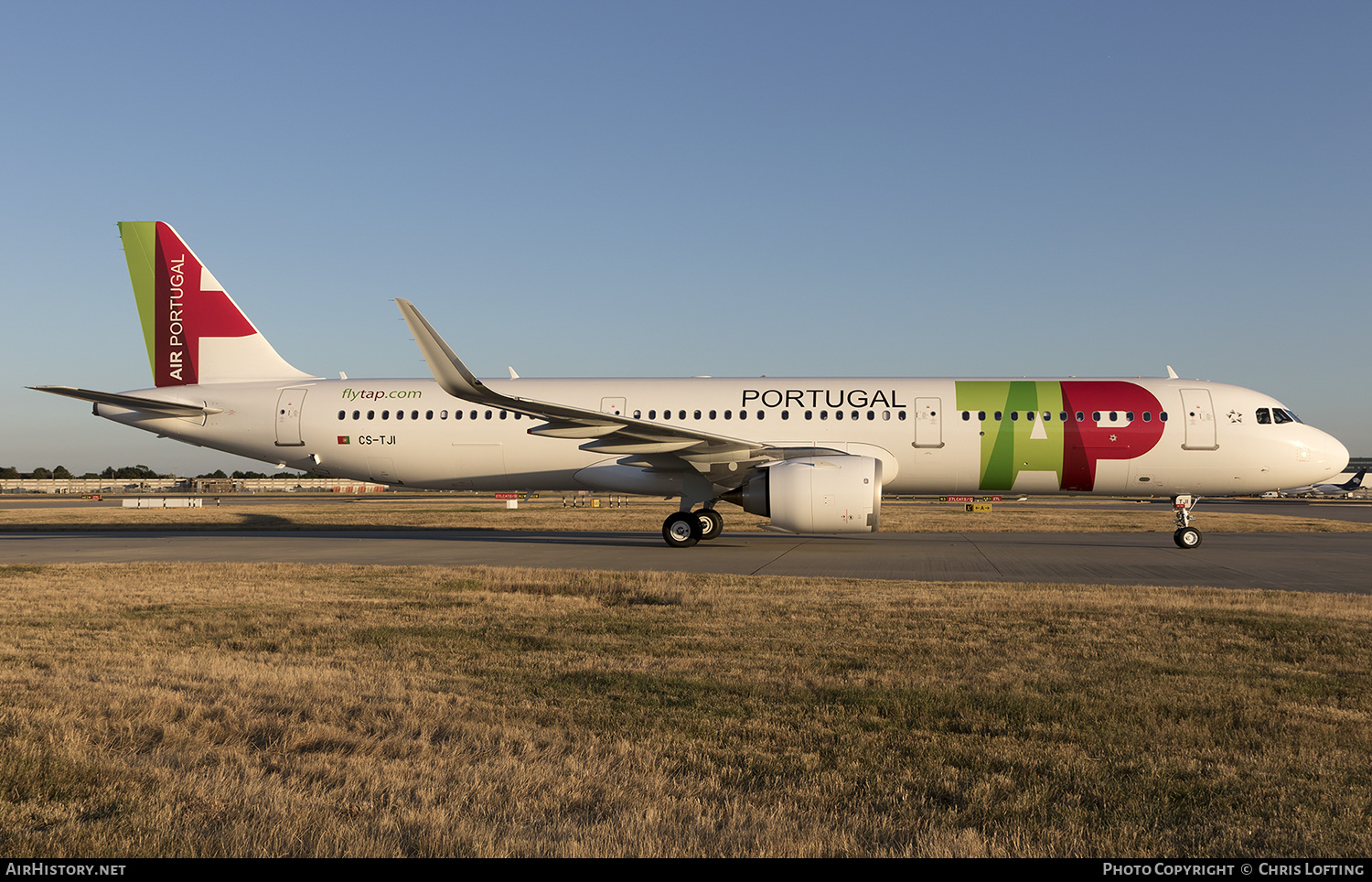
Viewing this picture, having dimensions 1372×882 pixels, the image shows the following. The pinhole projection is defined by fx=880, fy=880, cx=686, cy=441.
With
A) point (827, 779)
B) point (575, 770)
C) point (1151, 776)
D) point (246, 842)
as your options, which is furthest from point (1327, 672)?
point (246, 842)

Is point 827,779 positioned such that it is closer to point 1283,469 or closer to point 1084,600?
point 1084,600

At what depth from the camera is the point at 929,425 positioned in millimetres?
18688

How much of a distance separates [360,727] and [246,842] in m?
1.58

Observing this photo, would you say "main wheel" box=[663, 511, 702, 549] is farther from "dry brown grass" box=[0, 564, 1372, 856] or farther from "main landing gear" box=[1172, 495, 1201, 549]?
"main landing gear" box=[1172, 495, 1201, 549]

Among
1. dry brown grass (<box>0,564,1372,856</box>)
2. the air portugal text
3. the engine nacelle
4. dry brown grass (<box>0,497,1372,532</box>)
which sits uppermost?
the air portugal text

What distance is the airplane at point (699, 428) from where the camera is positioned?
18516 millimetres

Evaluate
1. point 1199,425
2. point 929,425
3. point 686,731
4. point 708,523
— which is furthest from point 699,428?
point 686,731

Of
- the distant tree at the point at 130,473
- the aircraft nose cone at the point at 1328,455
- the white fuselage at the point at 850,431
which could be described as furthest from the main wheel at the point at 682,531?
the distant tree at the point at 130,473

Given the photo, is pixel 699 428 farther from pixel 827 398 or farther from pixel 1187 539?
pixel 1187 539

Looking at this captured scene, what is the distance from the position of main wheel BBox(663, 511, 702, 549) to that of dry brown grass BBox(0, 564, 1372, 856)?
30.3 ft

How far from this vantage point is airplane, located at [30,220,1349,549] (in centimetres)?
1852

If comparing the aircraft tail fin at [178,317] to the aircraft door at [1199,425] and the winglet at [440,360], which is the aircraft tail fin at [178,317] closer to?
the winglet at [440,360]

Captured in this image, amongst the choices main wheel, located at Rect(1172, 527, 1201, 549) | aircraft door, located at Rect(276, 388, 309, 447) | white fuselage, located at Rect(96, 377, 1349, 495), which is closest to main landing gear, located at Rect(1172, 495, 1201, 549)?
main wheel, located at Rect(1172, 527, 1201, 549)

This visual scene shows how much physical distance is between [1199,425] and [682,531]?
11.2 meters
